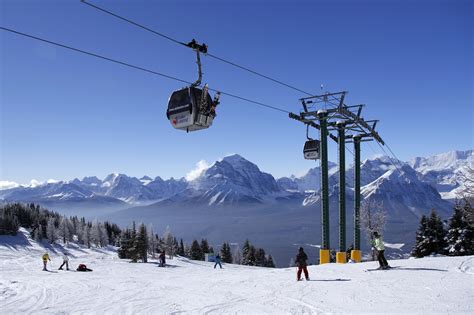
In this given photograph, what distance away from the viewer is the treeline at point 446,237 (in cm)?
4041

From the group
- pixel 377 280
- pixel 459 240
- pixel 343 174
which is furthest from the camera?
pixel 459 240

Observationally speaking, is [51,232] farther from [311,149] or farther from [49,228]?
[311,149]

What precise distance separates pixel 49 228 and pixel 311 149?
13122 cm

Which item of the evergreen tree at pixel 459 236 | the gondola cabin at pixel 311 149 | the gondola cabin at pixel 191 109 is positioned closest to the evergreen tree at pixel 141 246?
the evergreen tree at pixel 459 236

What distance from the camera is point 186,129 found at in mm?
15922

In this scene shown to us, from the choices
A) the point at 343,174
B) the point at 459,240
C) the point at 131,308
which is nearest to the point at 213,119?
the point at 131,308

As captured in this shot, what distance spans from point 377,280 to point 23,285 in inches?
624

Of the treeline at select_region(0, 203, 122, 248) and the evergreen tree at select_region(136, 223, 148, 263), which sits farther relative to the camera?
the treeline at select_region(0, 203, 122, 248)

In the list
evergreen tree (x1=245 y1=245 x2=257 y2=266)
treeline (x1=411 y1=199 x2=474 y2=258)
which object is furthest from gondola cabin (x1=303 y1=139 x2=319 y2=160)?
evergreen tree (x1=245 y1=245 x2=257 y2=266)

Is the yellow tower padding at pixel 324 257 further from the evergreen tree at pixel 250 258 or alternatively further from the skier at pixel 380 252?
the evergreen tree at pixel 250 258

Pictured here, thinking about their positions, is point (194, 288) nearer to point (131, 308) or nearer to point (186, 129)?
point (131, 308)

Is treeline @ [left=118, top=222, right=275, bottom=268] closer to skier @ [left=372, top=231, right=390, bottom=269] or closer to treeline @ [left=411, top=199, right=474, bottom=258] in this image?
treeline @ [left=411, top=199, right=474, bottom=258]

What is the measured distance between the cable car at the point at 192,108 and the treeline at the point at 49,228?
13518 centimetres

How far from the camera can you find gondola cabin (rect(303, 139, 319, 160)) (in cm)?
2583
